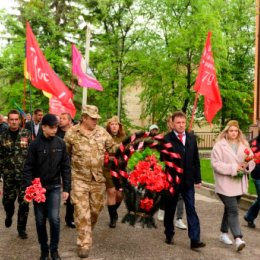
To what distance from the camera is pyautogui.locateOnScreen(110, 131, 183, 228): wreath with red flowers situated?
6055mm

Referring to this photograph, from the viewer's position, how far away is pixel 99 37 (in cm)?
2559

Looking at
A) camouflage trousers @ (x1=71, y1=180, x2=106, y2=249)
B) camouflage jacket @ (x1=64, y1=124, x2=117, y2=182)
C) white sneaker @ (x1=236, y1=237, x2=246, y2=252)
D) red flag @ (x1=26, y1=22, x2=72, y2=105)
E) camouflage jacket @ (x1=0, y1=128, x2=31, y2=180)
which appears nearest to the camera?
camouflage trousers @ (x1=71, y1=180, x2=106, y2=249)

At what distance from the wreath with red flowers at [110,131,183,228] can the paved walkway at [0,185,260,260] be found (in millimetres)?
551

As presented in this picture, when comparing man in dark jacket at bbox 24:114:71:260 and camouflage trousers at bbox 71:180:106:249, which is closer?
man in dark jacket at bbox 24:114:71:260

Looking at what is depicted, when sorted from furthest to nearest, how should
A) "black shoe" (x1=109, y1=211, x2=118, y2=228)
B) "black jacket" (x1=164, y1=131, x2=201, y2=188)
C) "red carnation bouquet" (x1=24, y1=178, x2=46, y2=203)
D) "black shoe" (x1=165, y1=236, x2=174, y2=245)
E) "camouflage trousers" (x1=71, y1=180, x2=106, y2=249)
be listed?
"black shoe" (x1=109, y1=211, x2=118, y2=228)
"black shoe" (x1=165, y1=236, x2=174, y2=245)
"black jacket" (x1=164, y1=131, x2=201, y2=188)
"camouflage trousers" (x1=71, y1=180, x2=106, y2=249)
"red carnation bouquet" (x1=24, y1=178, x2=46, y2=203)

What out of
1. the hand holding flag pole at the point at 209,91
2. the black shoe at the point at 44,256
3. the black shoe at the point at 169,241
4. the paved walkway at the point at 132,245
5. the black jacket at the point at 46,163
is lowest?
the paved walkway at the point at 132,245

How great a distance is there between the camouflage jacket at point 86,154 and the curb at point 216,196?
474 cm

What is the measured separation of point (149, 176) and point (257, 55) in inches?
764

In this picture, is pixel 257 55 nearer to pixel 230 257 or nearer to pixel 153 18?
pixel 153 18

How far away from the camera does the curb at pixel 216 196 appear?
33.1ft

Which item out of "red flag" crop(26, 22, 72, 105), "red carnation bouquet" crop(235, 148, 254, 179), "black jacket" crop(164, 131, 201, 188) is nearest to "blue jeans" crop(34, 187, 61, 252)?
"black jacket" crop(164, 131, 201, 188)

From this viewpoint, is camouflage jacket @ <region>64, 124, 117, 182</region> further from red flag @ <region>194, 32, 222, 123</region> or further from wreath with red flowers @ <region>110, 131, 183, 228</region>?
red flag @ <region>194, 32, 222, 123</region>

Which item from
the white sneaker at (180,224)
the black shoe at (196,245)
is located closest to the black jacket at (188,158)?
the black shoe at (196,245)

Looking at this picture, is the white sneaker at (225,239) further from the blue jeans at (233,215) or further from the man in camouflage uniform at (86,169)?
the man in camouflage uniform at (86,169)
